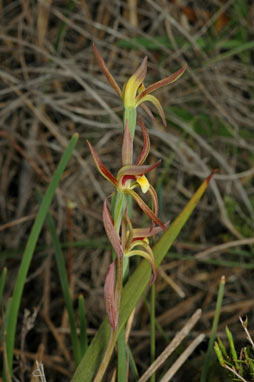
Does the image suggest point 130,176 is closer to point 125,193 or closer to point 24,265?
point 125,193

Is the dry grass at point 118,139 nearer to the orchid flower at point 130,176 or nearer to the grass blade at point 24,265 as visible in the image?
the grass blade at point 24,265

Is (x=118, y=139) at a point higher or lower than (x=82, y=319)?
higher

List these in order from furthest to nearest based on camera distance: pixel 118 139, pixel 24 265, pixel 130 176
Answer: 1. pixel 118 139
2. pixel 24 265
3. pixel 130 176

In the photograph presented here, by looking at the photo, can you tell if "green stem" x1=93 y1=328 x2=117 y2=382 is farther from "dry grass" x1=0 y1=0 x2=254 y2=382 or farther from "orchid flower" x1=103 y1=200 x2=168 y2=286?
"dry grass" x1=0 y1=0 x2=254 y2=382

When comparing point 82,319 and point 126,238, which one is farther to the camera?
point 82,319

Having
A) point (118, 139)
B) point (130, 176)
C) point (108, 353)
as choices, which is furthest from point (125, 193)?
point (118, 139)

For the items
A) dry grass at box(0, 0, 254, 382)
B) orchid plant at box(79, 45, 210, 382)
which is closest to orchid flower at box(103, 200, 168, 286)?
orchid plant at box(79, 45, 210, 382)

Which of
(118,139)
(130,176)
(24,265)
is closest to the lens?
(130,176)

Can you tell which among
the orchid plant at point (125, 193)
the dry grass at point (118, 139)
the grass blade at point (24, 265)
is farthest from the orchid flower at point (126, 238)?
the dry grass at point (118, 139)

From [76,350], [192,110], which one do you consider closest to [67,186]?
[192,110]

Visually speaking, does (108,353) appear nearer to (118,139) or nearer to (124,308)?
(124,308)
